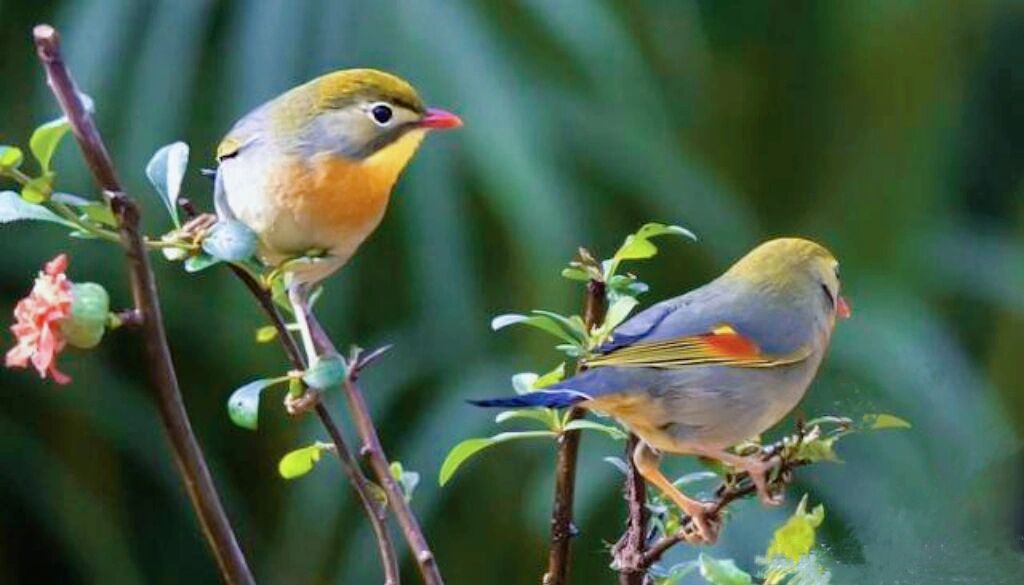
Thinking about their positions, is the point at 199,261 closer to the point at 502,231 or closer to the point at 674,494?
the point at 674,494

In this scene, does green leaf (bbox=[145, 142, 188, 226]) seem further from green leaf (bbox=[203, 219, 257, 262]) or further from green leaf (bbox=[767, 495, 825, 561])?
green leaf (bbox=[767, 495, 825, 561])

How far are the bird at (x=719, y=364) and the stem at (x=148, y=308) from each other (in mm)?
80

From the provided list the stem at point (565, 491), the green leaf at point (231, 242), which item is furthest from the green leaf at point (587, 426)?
the green leaf at point (231, 242)

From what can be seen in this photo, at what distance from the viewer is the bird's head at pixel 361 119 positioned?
413 millimetres

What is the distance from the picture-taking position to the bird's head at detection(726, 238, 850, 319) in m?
0.43

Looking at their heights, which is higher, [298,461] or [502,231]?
[298,461]

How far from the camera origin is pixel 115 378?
1147 millimetres

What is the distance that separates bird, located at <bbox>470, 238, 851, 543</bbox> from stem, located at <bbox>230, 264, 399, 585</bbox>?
6 cm

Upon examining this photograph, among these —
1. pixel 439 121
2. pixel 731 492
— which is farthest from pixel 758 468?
pixel 439 121

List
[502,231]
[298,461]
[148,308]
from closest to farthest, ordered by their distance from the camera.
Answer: [148,308] < [298,461] < [502,231]

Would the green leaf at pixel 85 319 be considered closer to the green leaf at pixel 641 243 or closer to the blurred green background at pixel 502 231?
the green leaf at pixel 641 243

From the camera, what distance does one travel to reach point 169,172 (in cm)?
41

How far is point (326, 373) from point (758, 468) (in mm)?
102

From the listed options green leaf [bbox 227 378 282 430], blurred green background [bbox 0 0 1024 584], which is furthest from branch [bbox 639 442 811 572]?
blurred green background [bbox 0 0 1024 584]
